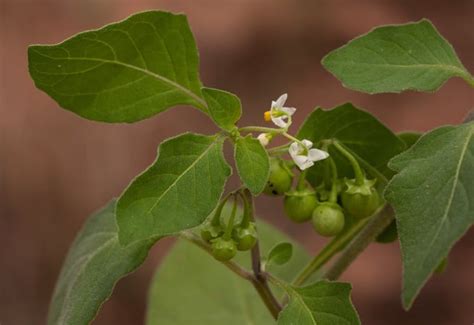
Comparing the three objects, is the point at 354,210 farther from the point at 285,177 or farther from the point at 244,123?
the point at 244,123

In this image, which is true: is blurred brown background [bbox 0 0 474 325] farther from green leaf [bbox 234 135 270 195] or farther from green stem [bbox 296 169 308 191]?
green leaf [bbox 234 135 270 195]

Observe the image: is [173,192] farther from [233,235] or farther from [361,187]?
[361,187]

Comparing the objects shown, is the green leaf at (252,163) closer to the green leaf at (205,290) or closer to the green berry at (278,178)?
the green berry at (278,178)

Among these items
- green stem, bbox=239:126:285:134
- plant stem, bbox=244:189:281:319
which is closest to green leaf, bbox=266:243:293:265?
plant stem, bbox=244:189:281:319

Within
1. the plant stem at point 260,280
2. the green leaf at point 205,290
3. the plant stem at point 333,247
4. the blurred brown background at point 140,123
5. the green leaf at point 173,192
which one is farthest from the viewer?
the blurred brown background at point 140,123

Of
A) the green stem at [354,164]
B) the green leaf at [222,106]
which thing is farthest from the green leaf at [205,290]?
the green leaf at [222,106]

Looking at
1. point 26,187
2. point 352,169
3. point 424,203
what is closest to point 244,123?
point 26,187
